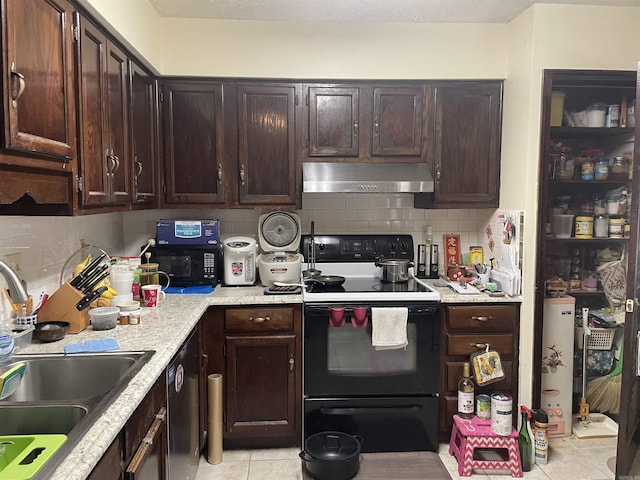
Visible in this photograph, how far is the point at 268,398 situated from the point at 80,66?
6.25ft

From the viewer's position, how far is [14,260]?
202cm

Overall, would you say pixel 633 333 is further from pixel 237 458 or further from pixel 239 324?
pixel 237 458

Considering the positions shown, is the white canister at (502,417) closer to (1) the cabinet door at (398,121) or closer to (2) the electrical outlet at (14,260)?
(1) the cabinet door at (398,121)

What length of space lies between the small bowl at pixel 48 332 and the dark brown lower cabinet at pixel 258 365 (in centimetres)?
89

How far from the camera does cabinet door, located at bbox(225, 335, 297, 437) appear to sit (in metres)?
2.79

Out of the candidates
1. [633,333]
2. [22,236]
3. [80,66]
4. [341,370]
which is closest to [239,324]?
[341,370]

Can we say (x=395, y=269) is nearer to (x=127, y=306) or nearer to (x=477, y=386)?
(x=477, y=386)

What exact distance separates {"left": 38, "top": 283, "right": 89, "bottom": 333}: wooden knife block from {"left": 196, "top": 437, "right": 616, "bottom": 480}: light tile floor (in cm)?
111

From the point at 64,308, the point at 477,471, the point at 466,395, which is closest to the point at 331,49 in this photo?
the point at 64,308

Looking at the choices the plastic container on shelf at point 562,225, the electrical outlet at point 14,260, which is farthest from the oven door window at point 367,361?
the electrical outlet at point 14,260

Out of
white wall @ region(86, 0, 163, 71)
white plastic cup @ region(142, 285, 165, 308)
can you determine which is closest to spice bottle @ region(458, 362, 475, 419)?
white plastic cup @ region(142, 285, 165, 308)

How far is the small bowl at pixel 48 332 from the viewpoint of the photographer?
193 centimetres

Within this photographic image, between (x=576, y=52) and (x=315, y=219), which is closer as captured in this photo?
(x=576, y=52)

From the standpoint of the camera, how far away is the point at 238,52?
2.97 meters
